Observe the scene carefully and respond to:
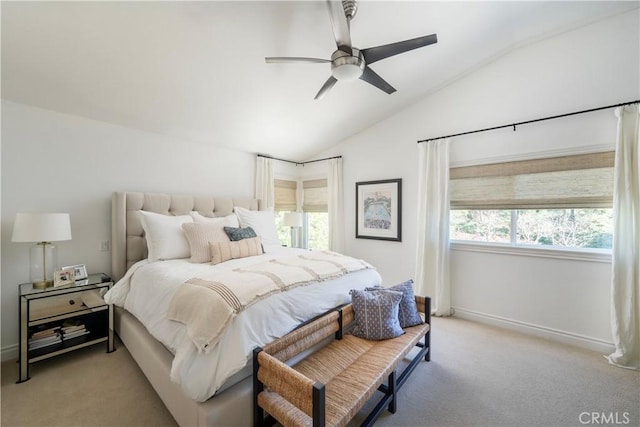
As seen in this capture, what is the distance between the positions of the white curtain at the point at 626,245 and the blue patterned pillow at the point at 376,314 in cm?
198

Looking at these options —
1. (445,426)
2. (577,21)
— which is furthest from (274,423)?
(577,21)

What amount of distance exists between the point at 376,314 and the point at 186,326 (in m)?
1.33

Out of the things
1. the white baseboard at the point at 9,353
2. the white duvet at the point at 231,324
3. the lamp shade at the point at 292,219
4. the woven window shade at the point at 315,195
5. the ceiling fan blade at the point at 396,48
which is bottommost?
the white baseboard at the point at 9,353

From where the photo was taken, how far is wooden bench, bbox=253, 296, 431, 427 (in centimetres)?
121

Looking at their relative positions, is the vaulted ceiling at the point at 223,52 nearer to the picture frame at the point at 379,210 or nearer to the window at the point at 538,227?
the picture frame at the point at 379,210

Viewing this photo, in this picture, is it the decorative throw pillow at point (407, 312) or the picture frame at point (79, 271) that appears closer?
the decorative throw pillow at point (407, 312)

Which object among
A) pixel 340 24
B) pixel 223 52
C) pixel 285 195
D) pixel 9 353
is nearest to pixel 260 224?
pixel 285 195

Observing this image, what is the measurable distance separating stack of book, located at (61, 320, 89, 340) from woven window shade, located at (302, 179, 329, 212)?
11.2 feet

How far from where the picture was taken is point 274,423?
1582mm

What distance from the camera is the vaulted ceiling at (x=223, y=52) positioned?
5.97 feet

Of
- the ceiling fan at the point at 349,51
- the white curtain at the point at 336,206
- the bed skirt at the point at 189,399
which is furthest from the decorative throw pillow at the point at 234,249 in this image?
the white curtain at the point at 336,206

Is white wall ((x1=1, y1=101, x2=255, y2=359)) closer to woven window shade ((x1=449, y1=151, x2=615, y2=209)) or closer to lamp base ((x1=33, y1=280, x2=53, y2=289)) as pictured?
lamp base ((x1=33, y1=280, x2=53, y2=289))

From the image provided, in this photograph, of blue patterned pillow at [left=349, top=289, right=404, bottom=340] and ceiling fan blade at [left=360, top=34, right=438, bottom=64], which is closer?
ceiling fan blade at [left=360, top=34, right=438, bottom=64]

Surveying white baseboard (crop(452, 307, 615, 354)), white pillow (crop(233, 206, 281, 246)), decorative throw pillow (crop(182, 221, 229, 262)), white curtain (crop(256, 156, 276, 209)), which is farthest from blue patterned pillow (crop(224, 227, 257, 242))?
white baseboard (crop(452, 307, 615, 354))
